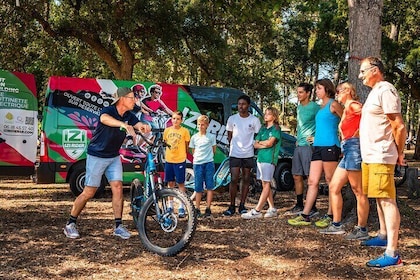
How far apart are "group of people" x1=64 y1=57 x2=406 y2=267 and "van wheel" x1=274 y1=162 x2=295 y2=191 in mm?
3952

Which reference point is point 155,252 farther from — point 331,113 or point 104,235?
point 331,113

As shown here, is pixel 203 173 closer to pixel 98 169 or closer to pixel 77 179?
pixel 98 169

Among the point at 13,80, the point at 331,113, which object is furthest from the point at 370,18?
the point at 13,80

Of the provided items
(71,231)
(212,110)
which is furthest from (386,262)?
(212,110)

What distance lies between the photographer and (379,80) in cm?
466

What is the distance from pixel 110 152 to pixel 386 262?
3177 mm

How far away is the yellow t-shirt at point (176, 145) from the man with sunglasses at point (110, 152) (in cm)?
156

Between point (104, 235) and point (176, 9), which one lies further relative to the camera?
point (176, 9)

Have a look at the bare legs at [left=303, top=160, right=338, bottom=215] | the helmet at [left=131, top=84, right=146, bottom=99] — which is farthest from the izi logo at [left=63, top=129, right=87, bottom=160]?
the bare legs at [left=303, top=160, right=338, bottom=215]

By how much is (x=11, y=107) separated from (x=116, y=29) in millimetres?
6445

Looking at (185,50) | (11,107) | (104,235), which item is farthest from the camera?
(185,50)

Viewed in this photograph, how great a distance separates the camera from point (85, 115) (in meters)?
9.30

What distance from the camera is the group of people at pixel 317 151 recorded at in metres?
4.46

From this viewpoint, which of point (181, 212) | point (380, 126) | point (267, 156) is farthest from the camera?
point (267, 156)
